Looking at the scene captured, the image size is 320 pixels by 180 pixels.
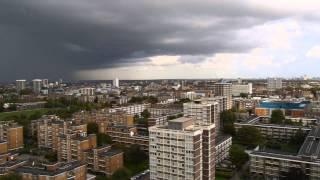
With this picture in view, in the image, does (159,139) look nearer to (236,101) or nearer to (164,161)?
(164,161)

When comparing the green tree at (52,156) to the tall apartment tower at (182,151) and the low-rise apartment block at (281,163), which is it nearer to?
the tall apartment tower at (182,151)

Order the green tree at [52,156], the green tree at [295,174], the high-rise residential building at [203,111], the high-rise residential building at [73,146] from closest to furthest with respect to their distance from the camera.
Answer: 1. the green tree at [295,174]
2. the high-rise residential building at [73,146]
3. the green tree at [52,156]
4. the high-rise residential building at [203,111]

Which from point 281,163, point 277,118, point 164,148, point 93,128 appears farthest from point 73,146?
point 277,118

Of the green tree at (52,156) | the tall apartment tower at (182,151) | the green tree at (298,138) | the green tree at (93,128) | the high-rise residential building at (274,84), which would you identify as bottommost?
the green tree at (52,156)

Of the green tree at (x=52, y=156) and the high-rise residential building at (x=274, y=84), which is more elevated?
the high-rise residential building at (x=274, y=84)

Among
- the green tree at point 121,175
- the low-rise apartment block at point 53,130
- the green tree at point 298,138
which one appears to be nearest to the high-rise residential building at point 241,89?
the green tree at point 298,138

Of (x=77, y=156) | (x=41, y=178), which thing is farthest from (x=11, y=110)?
(x=41, y=178)

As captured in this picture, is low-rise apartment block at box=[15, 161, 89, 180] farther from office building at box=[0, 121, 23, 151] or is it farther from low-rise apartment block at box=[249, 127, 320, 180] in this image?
office building at box=[0, 121, 23, 151]
